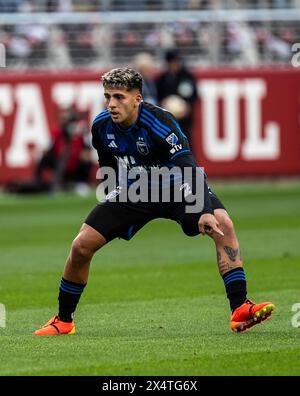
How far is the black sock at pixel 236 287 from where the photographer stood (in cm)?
937

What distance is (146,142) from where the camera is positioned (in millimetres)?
9344

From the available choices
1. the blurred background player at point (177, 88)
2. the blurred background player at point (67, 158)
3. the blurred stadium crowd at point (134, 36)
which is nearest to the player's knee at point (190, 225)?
the blurred background player at point (177, 88)

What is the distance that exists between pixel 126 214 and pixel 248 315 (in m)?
1.21

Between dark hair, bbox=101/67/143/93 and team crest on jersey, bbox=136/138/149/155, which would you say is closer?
dark hair, bbox=101/67/143/93

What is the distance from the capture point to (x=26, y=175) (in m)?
25.6

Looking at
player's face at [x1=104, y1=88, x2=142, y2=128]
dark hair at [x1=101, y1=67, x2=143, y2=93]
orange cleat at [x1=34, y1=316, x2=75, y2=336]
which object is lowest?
orange cleat at [x1=34, y1=316, x2=75, y2=336]

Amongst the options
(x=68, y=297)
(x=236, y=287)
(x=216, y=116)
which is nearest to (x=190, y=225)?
(x=236, y=287)

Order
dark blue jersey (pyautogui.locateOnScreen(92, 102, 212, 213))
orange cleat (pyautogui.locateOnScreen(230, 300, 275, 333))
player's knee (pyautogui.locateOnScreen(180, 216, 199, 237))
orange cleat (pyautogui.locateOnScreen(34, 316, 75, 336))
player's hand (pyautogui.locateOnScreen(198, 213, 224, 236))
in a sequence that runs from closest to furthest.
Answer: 1. player's hand (pyautogui.locateOnScreen(198, 213, 224, 236))
2. orange cleat (pyautogui.locateOnScreen(230, 300, 275, 333))
3. player's knee (pyautogui.locateOnScreen(180, 216, 199, 237))
4. dark blue jersey (pyautogui.locateOnScreen(92, 102, 212, 213))
5. orange cleat (pyautogui.locateOnScreen(34, 316, 75, 336))

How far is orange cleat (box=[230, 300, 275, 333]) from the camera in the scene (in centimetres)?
902

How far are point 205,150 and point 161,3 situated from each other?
3.51 metres

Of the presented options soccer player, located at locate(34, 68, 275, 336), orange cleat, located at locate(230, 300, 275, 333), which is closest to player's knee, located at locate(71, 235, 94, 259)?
soccer player, located at locate(34, 68, 275, 336)

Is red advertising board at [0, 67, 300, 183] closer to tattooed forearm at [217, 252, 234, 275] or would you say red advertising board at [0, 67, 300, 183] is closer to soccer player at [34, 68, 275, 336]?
soccer player at [34, 68, 275, 336]

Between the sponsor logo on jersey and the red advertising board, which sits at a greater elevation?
the sponsor logo on jersey

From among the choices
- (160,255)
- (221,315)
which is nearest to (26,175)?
(160,255)
